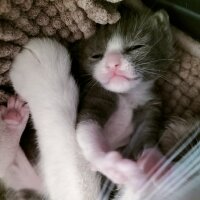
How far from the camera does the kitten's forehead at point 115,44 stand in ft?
3.52

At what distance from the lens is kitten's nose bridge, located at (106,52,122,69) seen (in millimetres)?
1026

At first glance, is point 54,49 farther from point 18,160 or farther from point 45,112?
point 18,160

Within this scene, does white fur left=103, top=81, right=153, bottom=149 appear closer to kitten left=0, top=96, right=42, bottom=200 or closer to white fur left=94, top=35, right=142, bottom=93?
white fur left=94, top=35, right=142, bottom=93

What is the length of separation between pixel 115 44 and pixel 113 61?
0.07 meters

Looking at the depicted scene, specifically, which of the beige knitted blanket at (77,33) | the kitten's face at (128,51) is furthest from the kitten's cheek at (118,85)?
the beige knitted blanket at (77,33)

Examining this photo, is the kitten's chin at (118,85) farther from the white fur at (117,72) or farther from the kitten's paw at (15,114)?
the kitten's paw at (15,114)

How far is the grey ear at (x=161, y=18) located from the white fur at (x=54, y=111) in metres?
0.23

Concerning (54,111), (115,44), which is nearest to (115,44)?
(115,44)

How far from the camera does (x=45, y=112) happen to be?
1.04 meters

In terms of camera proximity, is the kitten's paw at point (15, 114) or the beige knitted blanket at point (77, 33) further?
the kitten's paw at point (15, 114)

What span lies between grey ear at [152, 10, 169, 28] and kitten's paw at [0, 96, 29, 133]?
37cm

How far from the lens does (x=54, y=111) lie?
1035 millimetres

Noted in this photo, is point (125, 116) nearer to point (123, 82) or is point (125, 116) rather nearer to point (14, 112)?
point (123, 82)

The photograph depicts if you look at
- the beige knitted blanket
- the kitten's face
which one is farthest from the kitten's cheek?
the beige knitted blanket
